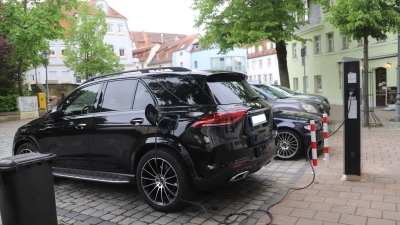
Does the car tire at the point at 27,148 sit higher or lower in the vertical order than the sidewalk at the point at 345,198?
higher

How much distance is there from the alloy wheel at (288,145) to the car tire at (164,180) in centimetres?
334

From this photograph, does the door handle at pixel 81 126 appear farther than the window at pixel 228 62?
No

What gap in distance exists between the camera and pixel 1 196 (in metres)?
3.35

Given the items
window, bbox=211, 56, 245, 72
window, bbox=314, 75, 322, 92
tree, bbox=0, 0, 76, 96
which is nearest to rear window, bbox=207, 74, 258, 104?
tree, bbox=0, 0, 76, 96

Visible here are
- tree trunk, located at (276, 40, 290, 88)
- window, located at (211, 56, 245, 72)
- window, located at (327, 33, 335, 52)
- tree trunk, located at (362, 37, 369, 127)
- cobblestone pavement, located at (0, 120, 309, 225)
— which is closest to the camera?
cobblestone pavement, located at (0, 120, 309, 225)

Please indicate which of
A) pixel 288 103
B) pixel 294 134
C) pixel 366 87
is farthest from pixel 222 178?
pixel 366 87

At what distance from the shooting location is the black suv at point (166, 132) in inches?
158

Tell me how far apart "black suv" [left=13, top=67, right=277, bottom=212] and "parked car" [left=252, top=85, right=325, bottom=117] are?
205 inches

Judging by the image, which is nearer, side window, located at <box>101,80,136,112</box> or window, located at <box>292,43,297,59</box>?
side window, located at <box>101,80,136,112</box>

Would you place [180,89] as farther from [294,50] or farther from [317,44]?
[294,50]


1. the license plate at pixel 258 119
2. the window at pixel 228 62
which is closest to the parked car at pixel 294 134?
the license plate at pixel 258 119

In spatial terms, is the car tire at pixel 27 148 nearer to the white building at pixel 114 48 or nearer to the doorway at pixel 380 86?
the doorway at pixel 380 86

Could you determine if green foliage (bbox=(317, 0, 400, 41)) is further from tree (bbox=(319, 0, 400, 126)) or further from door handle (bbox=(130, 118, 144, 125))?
door handle (bbox=(130, 118, 144, 125))

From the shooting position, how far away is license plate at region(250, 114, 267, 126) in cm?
439
